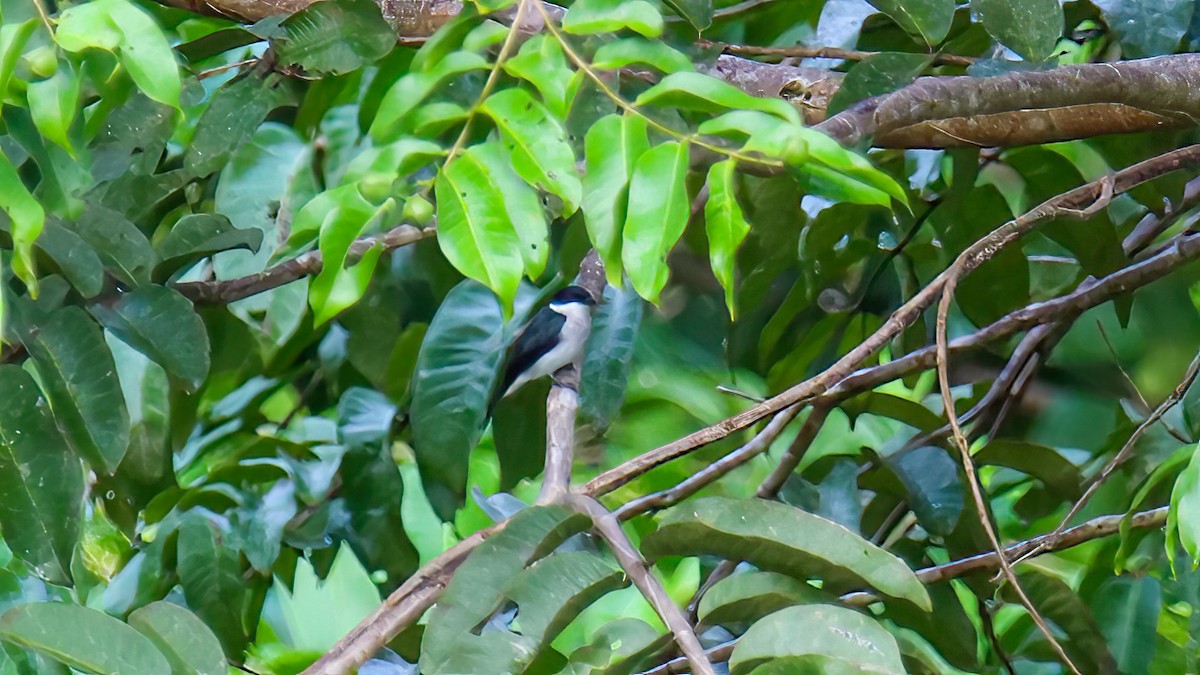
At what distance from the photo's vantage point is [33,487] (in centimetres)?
63

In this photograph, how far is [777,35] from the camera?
3.55 feet

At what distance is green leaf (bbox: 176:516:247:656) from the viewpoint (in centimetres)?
87

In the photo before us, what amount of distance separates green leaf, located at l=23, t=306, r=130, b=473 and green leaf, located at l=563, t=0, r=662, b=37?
1.12 feet

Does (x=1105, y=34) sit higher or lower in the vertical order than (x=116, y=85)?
lower

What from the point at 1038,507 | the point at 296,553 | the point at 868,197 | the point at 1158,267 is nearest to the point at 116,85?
the point at 868,197

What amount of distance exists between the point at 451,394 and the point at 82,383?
10.3 inches

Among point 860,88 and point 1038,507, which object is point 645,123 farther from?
point 1038,507

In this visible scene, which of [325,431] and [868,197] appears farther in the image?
[325,431]

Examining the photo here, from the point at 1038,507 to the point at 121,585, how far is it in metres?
0.86

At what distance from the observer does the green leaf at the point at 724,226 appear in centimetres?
53

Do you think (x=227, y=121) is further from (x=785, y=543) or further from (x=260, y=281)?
(x=785, y=543)

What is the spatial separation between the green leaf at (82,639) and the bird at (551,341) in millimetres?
433

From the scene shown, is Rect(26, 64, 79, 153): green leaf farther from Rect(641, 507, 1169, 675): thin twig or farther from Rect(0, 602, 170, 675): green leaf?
Rect(641, 507, 1169, 675): thin twig

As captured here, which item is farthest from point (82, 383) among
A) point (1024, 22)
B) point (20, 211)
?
point (1024, 22)
